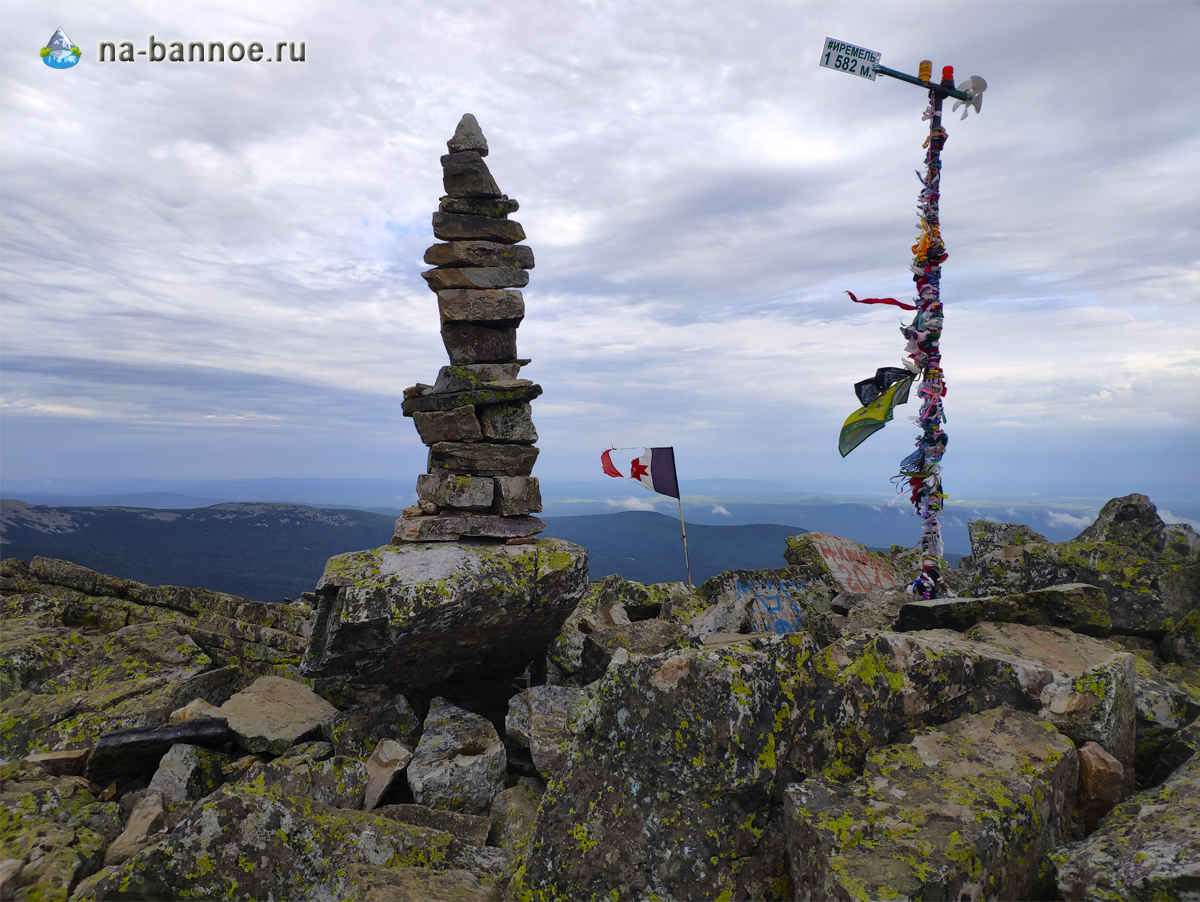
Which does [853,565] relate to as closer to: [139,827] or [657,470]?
[657,470]

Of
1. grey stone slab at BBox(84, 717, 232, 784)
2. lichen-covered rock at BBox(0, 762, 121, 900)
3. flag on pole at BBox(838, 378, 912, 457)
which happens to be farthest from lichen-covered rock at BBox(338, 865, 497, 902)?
flag on pole at BBox(838, 378, 912, 457)

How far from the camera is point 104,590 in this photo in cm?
1748

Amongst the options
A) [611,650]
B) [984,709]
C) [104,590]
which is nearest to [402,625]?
[611,650]

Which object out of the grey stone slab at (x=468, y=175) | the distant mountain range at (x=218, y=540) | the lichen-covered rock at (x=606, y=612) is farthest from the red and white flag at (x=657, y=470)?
the distant mountain range at (x=218, y=540)

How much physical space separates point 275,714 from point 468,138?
11.7 meters

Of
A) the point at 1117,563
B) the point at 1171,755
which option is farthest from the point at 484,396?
the point at 1117,563

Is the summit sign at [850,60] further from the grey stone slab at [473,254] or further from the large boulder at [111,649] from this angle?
the large boulder at [111,649]

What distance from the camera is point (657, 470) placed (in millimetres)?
17453

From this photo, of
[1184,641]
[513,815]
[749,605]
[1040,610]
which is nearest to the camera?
[513,815]

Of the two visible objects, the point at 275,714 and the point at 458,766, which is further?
the point at 275,714

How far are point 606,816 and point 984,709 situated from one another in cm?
394

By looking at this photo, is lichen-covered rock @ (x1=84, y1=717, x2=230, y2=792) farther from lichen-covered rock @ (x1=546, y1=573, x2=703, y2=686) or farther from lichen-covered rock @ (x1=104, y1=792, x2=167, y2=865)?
lichen-covered rock @ (x1=546, y1=573, x2=703, y2=686)

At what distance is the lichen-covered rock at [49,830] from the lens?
22.2ft

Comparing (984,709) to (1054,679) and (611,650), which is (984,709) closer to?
(1054,679)
